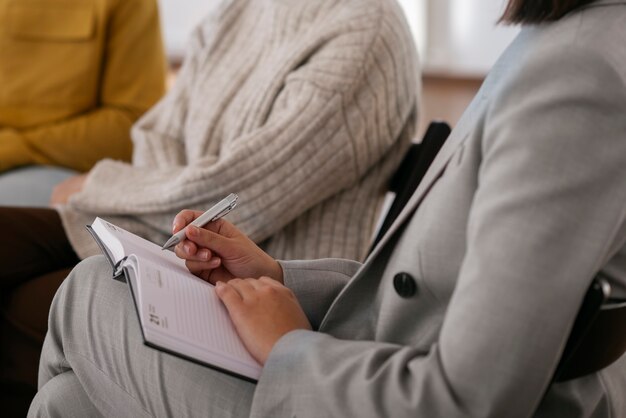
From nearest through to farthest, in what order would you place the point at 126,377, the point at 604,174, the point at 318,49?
the point at 604,174
the point at 126,377
the point at 318,49

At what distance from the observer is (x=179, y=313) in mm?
873

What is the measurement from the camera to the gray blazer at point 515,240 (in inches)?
28.5

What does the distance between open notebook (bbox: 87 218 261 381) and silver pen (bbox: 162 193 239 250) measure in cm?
4

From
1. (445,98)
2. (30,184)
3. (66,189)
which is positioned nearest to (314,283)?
(66,189)

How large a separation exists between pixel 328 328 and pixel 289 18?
3.05 feet

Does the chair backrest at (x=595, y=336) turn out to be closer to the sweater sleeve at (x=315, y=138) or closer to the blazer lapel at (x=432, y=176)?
the blazer lapel at (x=432, y=176)

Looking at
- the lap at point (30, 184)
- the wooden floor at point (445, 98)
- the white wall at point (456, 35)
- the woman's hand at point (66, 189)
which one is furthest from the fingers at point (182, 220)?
the white wall at point (456, 35)

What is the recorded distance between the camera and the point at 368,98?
62.6 inches

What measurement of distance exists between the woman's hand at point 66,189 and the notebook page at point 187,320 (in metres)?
1.03

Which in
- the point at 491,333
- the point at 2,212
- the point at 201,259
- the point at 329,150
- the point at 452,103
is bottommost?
the point at 452,103

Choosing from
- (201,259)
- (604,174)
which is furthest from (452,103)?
(604,174)

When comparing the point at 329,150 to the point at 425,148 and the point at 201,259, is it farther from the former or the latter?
the point at 201,259

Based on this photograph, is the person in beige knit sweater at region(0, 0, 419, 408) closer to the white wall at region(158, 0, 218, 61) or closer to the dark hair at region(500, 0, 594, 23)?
the dark hair at region(500, 0, 594, 23)

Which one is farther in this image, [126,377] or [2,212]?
[2,212]
